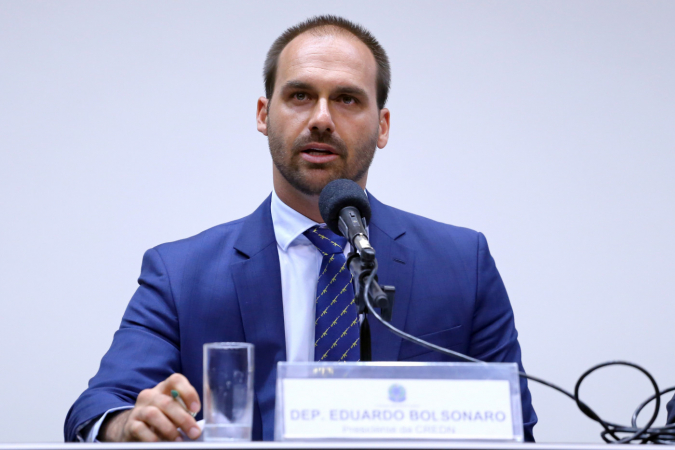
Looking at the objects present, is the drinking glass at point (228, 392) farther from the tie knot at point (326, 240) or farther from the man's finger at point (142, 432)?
the tie knot at point (326, 240)

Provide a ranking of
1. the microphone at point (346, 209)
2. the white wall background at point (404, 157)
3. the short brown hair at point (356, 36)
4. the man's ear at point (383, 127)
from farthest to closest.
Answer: the white wall background at point (404, 157), the man's ear at point (383, 127), the short brown hair at point (356, 36), the microphone at point (346, 209)

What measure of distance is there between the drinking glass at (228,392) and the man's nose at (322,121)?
84 cm

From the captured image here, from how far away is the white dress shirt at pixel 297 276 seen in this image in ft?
5.08

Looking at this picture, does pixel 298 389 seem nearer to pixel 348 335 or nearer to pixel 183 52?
pixel 348 335

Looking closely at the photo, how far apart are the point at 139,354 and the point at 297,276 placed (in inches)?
16.0

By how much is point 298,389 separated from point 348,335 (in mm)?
651

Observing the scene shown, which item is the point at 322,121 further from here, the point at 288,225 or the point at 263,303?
the point at 263,303

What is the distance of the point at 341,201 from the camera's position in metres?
1.08

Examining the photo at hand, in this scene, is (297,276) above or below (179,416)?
above

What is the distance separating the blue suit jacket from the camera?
149 centimetres

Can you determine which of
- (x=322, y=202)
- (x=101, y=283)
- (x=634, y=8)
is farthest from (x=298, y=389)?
(x=634, y=8)

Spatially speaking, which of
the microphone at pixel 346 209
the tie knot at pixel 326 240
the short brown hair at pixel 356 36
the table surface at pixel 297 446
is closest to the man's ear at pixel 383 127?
the short brown hair at pixel 356 36

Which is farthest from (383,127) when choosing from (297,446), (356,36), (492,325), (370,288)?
(297,446)

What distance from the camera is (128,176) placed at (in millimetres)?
2314
